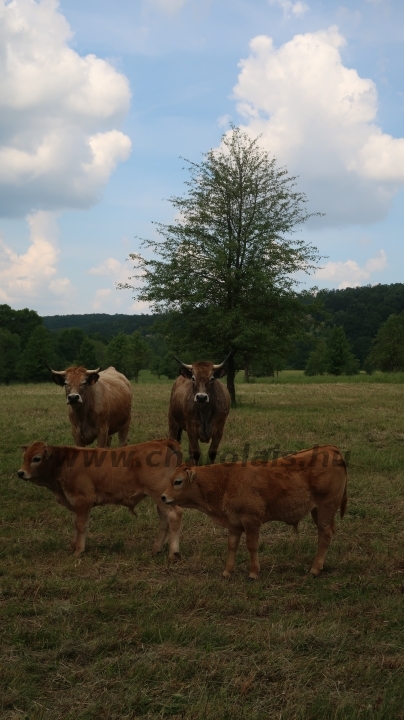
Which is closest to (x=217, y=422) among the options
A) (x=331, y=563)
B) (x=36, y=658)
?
(x=331, y=563)

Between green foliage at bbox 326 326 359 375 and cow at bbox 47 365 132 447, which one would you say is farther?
green foliage at bbox 326 326 359 375

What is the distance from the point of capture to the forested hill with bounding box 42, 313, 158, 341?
405 ft

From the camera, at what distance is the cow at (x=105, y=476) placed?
704 cm

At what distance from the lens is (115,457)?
287 inches

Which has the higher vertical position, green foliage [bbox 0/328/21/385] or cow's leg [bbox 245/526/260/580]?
green foliage [bbox 0/328/21/385]

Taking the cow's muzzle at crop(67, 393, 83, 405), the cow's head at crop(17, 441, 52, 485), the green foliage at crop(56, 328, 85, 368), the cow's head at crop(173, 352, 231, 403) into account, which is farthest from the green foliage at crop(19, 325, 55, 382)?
the cow's head at crop(17, 441, 52, 485)

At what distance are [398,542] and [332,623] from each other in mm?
Result: 2649

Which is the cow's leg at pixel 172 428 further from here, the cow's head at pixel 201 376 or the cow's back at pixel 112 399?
the cow's head at pixel 201 376

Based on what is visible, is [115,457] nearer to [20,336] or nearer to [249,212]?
[249,212]

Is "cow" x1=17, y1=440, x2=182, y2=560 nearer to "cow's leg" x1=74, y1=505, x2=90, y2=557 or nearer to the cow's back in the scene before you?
"cow's leg" x1=74, y1=505, x2=90, y2=557

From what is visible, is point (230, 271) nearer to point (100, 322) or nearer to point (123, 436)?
point (123, 436)

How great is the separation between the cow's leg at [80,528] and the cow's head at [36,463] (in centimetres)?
66

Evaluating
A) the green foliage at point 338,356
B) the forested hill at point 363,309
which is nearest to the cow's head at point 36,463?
the green foliage at point 338,356

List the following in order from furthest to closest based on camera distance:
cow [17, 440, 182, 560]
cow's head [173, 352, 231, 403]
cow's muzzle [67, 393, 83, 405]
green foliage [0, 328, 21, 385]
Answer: green foliage [0, 328, 21, 385]
cow's head [173, 352, 231, 403]
cow's muzzle [67, 393, 83, 405]
cow [17, 440, 182, 560]
